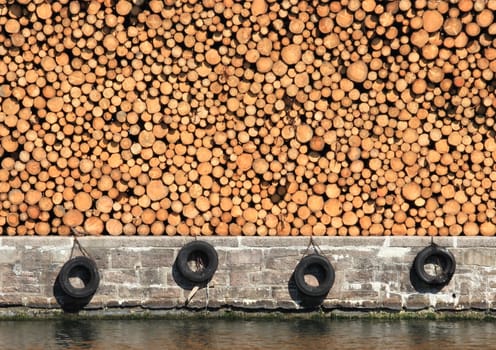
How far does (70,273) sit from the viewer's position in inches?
555

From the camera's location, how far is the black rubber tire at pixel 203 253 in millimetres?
14023

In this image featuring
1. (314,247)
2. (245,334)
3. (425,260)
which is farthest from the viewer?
(314,247)

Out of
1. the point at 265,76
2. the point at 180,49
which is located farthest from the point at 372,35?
the point at 180,49

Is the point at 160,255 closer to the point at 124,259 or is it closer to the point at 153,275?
the point at 153,275

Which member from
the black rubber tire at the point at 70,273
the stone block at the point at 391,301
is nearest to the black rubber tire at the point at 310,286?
the stone block at the point at 391,301

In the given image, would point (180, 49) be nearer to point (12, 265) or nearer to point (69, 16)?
point (69, 16)

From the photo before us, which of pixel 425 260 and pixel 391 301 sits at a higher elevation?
pixel 425 260

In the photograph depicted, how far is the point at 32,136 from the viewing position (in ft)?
46.8

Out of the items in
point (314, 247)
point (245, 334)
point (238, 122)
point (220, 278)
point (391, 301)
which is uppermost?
point (238, 122)

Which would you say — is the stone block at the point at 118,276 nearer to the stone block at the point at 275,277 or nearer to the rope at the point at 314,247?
the stone block at the point at 275,277

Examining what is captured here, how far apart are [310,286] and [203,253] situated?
1373 mm

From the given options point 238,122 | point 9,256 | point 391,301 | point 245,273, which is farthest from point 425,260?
point 9,256

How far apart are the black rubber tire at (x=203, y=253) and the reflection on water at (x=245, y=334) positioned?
0.56 meters

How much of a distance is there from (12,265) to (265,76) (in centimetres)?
391
